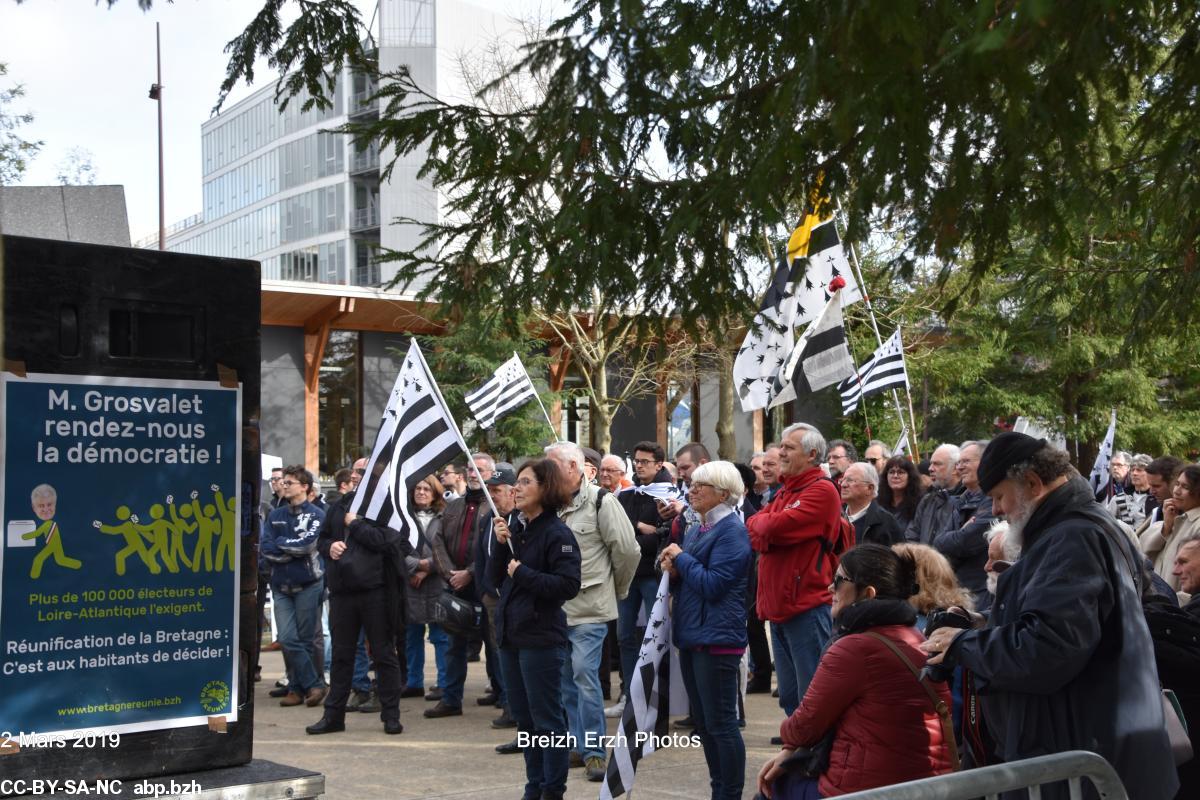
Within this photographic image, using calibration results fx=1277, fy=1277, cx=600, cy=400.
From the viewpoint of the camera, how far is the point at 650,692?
285 inches

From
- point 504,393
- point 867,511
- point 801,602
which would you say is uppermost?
point 504,393

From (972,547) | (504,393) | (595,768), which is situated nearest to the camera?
(595,768)

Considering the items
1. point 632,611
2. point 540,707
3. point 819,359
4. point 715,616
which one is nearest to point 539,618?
point 540,707

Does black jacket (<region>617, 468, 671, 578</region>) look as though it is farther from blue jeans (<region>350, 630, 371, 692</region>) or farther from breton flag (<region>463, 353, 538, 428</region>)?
breton flag (<region>463, 353, 538, 428</region>)

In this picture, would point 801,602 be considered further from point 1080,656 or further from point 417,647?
point 417,647

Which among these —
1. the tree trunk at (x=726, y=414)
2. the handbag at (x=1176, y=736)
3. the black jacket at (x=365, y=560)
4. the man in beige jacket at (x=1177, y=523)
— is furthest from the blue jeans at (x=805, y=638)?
the tree trunk at (x=726, y=414)

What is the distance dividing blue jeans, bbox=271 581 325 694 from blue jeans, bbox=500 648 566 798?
13.5ft

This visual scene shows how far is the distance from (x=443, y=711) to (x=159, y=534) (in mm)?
7222

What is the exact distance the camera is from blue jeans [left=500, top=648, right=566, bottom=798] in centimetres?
712

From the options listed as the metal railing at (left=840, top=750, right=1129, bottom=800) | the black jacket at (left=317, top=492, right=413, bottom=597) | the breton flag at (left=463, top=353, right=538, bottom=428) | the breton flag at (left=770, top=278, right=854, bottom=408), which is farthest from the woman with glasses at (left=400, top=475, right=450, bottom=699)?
the metal railing at (left=840, top=750, right=1129, bottom=800)

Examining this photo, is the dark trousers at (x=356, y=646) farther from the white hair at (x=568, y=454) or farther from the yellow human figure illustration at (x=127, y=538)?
the yellow human figure illustration at (x=127, y=538)

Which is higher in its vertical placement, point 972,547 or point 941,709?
point 972,547

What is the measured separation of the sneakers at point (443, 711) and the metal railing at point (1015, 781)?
763 cm

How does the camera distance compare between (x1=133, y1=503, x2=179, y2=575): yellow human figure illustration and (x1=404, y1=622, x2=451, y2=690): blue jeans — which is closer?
(x1=133, y1=503, x2=179, y2=575): yellow human figure illustration
